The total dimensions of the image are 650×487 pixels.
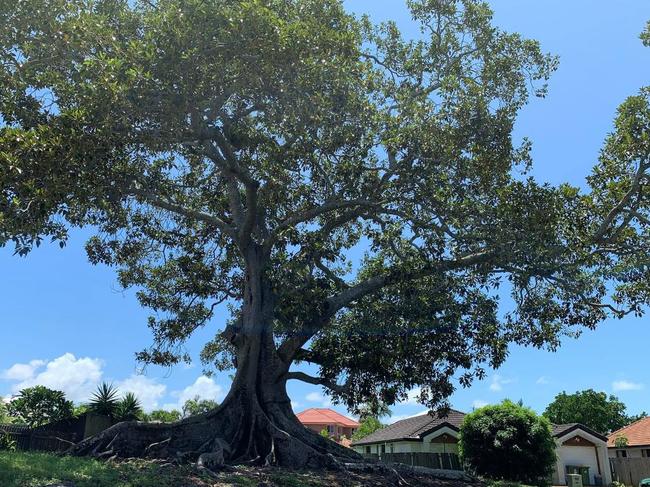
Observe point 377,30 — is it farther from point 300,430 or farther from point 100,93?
point 300,430

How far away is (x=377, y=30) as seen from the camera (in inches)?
598

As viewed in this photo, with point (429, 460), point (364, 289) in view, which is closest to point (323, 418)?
point (429, 460)

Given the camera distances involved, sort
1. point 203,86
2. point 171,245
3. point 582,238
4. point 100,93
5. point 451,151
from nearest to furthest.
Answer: point 100,93 → point 203,86 → point 451,151 → point 582,238 → point 171,245

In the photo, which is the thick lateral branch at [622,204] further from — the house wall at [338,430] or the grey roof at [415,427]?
the house wall at [338,430]

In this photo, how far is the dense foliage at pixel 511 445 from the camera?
902 inches

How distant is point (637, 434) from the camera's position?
37125 mm

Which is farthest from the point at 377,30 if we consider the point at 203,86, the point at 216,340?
the point at 216,340

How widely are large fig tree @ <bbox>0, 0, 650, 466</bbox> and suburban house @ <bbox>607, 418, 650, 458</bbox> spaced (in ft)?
87.0

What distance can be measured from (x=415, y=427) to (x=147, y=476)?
26.4 m

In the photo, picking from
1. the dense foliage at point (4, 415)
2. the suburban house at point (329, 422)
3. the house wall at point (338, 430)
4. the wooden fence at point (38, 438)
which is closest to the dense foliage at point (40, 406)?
the dense foliage at point (4, 415)

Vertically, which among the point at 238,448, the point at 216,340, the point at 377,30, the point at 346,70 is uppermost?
the point at 377,30

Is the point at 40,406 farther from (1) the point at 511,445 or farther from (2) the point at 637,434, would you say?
(2) the point at 637,434

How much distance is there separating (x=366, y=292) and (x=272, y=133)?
180 inches

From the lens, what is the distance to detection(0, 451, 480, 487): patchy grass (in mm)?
8844
